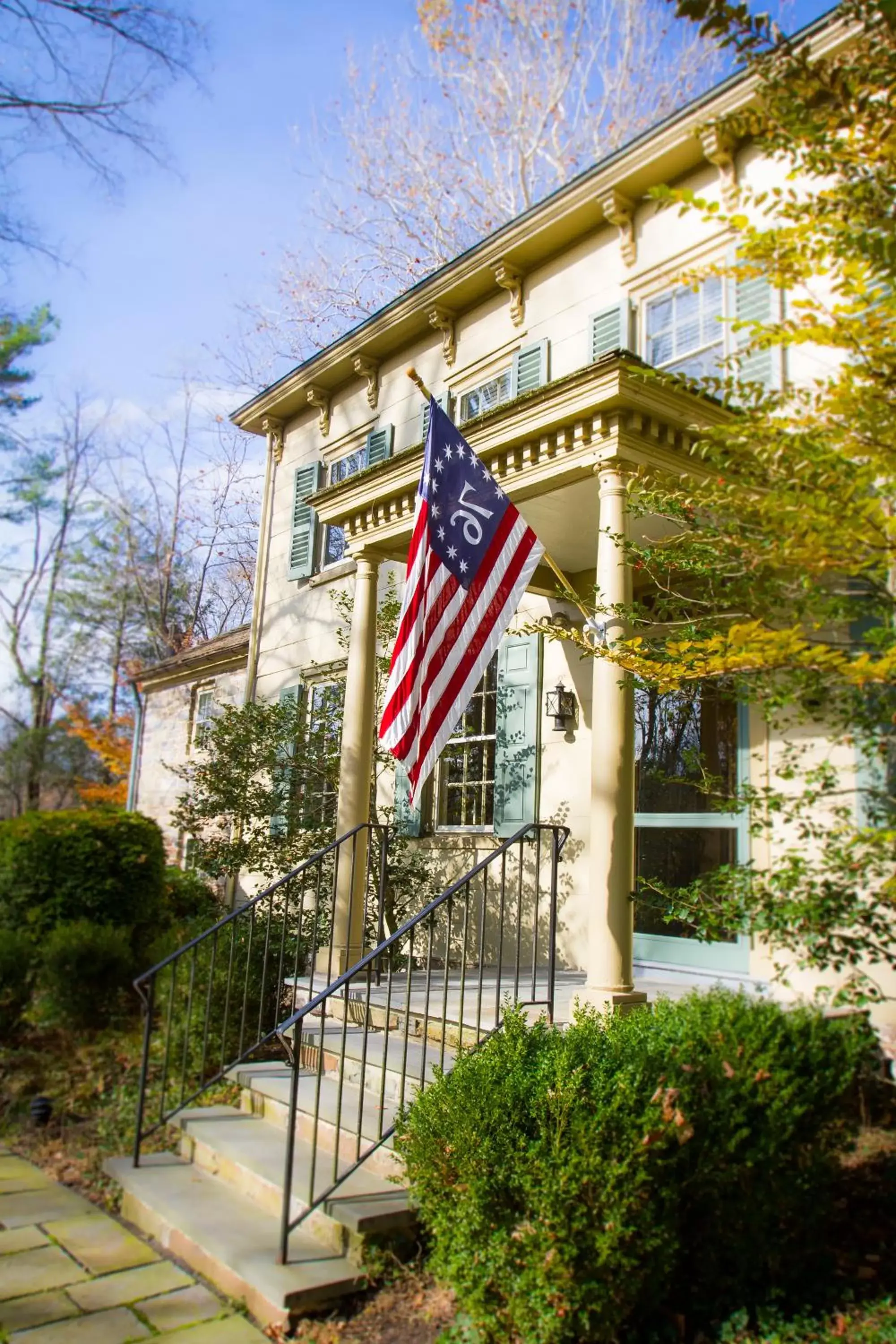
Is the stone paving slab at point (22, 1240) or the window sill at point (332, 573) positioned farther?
the window sill at point (332, 573)

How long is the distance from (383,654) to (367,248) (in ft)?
28.0

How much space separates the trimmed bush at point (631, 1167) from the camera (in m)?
2.65

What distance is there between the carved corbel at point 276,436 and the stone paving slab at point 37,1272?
9.41m

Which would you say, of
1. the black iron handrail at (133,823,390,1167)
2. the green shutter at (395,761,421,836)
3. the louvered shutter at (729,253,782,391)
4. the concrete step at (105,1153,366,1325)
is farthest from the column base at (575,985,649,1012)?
the louvered shutter at (729,253,782,391)

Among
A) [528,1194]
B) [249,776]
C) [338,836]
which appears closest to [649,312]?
[338,836]

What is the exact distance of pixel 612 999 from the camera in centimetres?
452

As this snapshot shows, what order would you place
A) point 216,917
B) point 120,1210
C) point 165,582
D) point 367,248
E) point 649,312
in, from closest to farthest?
point 120,1210, point 649,312, point 216,917, point 367,248, point 165,582

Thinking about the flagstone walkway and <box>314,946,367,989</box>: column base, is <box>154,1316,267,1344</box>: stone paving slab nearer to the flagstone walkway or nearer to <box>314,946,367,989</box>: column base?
the flagstone walkway

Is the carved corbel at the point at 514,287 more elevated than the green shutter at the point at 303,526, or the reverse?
the carved corbel at the point at 514,287

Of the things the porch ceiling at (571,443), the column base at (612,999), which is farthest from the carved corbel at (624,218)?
the column base at (612,999)

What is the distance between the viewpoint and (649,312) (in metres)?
→ 7.23

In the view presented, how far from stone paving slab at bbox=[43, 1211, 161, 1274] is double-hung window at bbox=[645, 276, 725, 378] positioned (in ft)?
20.0

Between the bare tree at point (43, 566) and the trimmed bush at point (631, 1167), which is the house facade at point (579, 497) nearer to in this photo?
the trimmed bush at point (631, 1167)

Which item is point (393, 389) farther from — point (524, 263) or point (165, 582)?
point (165, 582)
